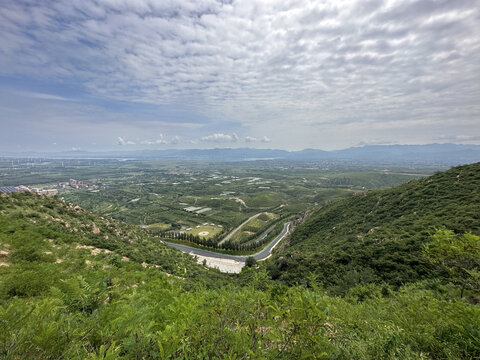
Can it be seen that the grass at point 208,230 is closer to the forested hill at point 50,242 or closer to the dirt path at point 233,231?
the dirt path at point 233,231

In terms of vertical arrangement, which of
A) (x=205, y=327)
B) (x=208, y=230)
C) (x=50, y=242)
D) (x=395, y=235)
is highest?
(x=205, y=327)

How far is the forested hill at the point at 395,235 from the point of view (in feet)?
57.1

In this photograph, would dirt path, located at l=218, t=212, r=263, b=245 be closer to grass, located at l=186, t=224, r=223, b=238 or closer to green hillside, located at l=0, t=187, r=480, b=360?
grass, located at l=186, t=224, r=223, b=238

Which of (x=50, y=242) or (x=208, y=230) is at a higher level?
(x=50, y=242)

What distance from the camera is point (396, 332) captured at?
17.0 feet

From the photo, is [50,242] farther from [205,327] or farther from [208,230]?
[208,230]

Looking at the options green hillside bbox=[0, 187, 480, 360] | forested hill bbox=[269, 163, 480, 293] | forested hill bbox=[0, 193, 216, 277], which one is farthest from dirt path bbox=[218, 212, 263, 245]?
green hillside bbox=[0, 187, 480, 360]

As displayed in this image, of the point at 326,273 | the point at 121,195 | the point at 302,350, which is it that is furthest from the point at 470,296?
the point at 121,195

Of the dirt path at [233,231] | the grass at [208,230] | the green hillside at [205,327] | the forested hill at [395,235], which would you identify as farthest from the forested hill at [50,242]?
the grass at [208,230]

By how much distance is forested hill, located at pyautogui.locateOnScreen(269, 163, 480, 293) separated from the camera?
1741 centimetres

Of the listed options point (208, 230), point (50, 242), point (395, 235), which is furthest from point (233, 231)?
point (50, 242)

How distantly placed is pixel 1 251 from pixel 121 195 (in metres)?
196

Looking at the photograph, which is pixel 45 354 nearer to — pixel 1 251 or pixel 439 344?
pixel 439 344

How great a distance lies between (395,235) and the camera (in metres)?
22.0
